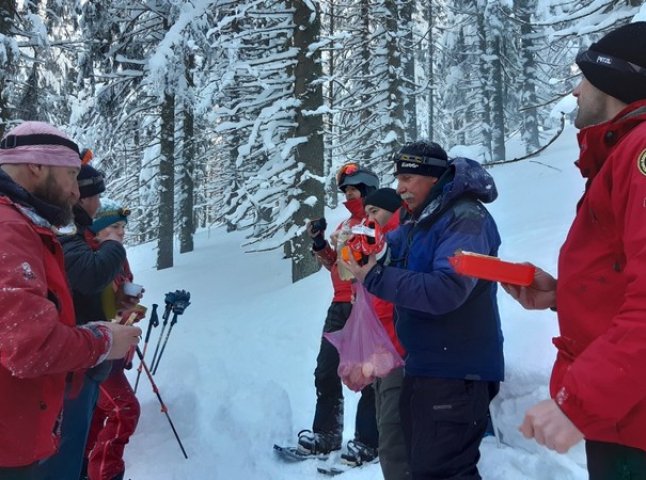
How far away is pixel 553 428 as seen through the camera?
165 cm

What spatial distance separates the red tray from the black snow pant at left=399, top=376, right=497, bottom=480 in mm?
969

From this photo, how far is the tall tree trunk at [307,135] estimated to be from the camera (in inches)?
446

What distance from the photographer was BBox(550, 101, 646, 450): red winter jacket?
1.54 meters

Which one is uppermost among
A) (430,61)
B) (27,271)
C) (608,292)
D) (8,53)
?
(430,61)

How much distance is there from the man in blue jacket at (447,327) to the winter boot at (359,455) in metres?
1.77

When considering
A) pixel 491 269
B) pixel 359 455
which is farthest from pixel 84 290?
pixel 491 269

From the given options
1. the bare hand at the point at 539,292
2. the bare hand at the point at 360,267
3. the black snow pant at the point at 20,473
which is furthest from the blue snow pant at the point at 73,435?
the bare hand at the point at 539,292

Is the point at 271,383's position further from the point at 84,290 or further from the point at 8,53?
the point at 8,53

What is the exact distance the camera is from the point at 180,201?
70.1 feet

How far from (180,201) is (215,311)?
11.9 m

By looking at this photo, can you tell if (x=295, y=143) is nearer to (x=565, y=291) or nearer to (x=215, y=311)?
(x=215, y=311)

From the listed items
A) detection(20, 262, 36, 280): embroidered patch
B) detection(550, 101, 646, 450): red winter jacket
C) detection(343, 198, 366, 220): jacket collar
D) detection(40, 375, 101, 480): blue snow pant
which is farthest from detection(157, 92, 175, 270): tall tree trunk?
detection(550, 101, 646, 450): red winter jacket

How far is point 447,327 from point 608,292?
1301 millimetres

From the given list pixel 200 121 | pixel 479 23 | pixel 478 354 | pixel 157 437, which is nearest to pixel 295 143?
pixel 157 437
